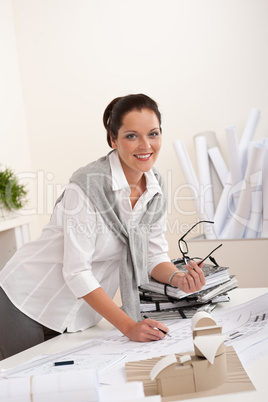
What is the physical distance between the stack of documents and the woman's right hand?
0.19 metres

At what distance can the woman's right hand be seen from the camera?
146 cm

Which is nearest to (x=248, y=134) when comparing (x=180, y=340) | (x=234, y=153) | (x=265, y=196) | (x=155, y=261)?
(x=234, y=153)

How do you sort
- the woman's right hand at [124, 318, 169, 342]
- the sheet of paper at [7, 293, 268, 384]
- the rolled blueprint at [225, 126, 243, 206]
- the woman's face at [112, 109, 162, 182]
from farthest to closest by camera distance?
the rolled blueprint at [225, 126, 243, 206] < the woman's face at [112, 109, 162, 182] < the woman's right hand at [124, 318, 169, 342] < the sheet of paper at [7, 293, 268, 384]

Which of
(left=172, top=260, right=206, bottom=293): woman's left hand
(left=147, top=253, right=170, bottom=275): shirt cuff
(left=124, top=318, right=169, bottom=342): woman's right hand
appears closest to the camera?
(left=124, top=318, right=169, bottom=342): woman's right hand

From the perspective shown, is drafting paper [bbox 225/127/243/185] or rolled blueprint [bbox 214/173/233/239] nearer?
drafting paper [bbox 225/127/243/185]

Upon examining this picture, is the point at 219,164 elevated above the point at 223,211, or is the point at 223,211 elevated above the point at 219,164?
the point at 219,164

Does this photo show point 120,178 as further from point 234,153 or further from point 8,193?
point 8,193

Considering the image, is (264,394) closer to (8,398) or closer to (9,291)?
(8,398)

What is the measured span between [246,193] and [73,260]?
1723mm

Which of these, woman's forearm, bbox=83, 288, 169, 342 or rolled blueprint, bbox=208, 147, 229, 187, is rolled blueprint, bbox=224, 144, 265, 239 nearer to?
rolled blueprint, bbox=208, 147, 229, 187

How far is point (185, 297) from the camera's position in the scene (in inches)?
66.7

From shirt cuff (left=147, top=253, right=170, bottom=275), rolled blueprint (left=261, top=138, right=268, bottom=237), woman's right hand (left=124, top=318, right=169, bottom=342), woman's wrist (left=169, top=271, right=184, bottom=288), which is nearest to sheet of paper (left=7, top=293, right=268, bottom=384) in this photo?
woman's right hand (left=124, top=318, right=169, bottom=342)

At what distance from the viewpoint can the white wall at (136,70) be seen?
11.4 feet

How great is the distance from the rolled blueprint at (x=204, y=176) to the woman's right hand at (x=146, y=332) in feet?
6.27
